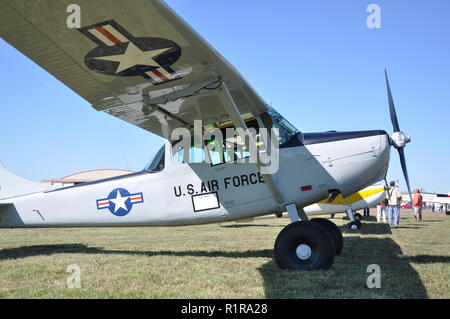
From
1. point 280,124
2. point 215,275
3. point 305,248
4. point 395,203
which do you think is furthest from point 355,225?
point 215,275

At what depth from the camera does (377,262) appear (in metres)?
5.67

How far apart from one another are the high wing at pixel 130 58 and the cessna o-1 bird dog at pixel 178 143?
1 centimetres

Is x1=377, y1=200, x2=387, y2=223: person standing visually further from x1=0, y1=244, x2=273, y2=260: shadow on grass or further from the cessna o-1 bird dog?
x1=0, y1=244, x2=273, y2=260: shadow on grass

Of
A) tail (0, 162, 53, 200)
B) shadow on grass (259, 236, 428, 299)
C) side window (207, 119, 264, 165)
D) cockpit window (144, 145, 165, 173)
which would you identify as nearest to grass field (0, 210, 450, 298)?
shadow on grass (259, 236, 428, 299)

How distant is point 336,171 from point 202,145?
2297mm

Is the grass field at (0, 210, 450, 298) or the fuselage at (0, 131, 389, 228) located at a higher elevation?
the fuselage at (0, 131, 389, 228)

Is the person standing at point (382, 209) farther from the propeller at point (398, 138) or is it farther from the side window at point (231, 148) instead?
the side window at point (231, 148)

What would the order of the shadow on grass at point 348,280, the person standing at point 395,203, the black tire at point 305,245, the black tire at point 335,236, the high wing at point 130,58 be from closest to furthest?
1. the high wing at point 130,58
2. the shadow on grass at point 348,280
3. the black tire at point 305,245
4. the black tire at point 335,236
5. the person standing at point 395,203

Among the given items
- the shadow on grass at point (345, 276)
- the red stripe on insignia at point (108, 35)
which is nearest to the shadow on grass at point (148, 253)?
the shadow on grass at point (345, 276)

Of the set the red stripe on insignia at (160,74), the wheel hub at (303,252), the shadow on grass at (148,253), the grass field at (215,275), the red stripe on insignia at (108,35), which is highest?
the red stripe on insignia at (108,35)

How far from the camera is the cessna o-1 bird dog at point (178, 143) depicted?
3877mm

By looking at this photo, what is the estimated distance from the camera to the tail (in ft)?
24.4

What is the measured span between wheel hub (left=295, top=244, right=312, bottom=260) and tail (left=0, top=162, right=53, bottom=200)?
5.48 metres

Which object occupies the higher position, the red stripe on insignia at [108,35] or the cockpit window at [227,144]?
the red stripe on insignia at [108,35]
